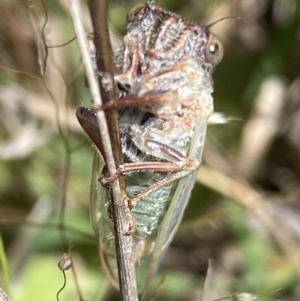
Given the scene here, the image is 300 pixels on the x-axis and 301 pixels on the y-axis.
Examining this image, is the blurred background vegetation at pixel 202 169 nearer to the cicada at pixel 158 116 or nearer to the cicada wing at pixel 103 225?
the cicada wing at pixel 103 225

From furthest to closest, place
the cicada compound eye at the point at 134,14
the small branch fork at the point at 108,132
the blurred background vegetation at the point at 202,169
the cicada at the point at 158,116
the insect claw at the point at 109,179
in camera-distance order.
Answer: the blurred background vegetation at the point at 202,169
the cicada compound eye at the point at 134,14
the cicada at the point at 158,116
the insect claw at the point at 109,179
the small branch fork at the point at 108,132

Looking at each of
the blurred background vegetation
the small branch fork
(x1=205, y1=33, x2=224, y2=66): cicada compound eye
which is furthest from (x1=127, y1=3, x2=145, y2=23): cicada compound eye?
the blurred background vegetation

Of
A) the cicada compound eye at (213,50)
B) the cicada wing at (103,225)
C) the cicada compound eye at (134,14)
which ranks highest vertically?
the cicada compound eye at (134,14)

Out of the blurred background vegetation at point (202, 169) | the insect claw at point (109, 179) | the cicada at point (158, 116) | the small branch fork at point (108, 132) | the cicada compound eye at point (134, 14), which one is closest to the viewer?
the small branch fork at point (108, 132)

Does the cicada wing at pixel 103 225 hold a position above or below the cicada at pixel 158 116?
below

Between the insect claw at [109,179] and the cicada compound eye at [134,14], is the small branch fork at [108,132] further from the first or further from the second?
the cicada compound eye at [134,14]

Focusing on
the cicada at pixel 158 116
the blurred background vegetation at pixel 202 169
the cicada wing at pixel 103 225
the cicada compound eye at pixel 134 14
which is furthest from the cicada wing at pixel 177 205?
the blurred background vegetation at pixel 202 169

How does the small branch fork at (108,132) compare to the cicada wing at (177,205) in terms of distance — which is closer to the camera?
A: the small branch fork at (108,132)

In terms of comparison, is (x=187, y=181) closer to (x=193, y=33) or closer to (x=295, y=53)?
(x=193, y=33)

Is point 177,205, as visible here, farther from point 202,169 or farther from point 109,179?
point 202,169

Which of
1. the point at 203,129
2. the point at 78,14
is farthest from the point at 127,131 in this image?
the point at 78,14
